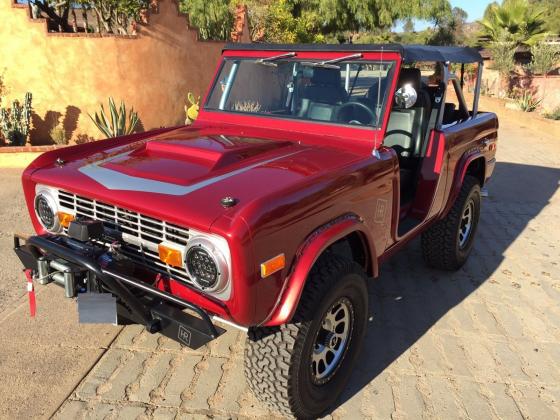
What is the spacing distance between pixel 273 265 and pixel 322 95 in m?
1.60

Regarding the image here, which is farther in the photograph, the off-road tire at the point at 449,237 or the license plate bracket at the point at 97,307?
the off-road tire at the point at 449,237

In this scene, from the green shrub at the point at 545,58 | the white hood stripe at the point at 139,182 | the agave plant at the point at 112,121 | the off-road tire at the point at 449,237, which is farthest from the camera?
the green shrub at the point at 545,58

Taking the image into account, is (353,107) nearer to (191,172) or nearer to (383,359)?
(191,172)

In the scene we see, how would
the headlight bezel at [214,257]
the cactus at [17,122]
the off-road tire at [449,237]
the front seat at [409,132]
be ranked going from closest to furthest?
the headlight bezel at [214,257], the front seat at [409,132], the off-road tire at [449,237], the cactus at [17,122]

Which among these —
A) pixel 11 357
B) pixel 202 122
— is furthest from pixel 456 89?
pixel 11 357

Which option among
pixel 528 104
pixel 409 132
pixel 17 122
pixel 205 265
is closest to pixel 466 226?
pixel 409 132

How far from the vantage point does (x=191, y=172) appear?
2.45 m

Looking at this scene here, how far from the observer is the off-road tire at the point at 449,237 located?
400cm

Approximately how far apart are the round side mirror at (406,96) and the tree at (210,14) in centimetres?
1146

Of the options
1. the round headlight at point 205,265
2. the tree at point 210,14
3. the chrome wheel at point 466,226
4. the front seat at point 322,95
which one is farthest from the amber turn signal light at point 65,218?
the tree at point 210,14

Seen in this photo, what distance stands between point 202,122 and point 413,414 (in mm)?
2436

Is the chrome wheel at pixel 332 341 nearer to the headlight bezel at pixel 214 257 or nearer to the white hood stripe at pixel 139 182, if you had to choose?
the headlight bezel at pixel 214 257

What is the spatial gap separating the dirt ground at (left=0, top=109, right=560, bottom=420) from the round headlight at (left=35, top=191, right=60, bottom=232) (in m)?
0.91

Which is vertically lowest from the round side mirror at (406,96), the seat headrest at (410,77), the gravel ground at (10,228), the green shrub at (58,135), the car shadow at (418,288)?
the car shadow at (418,288)
